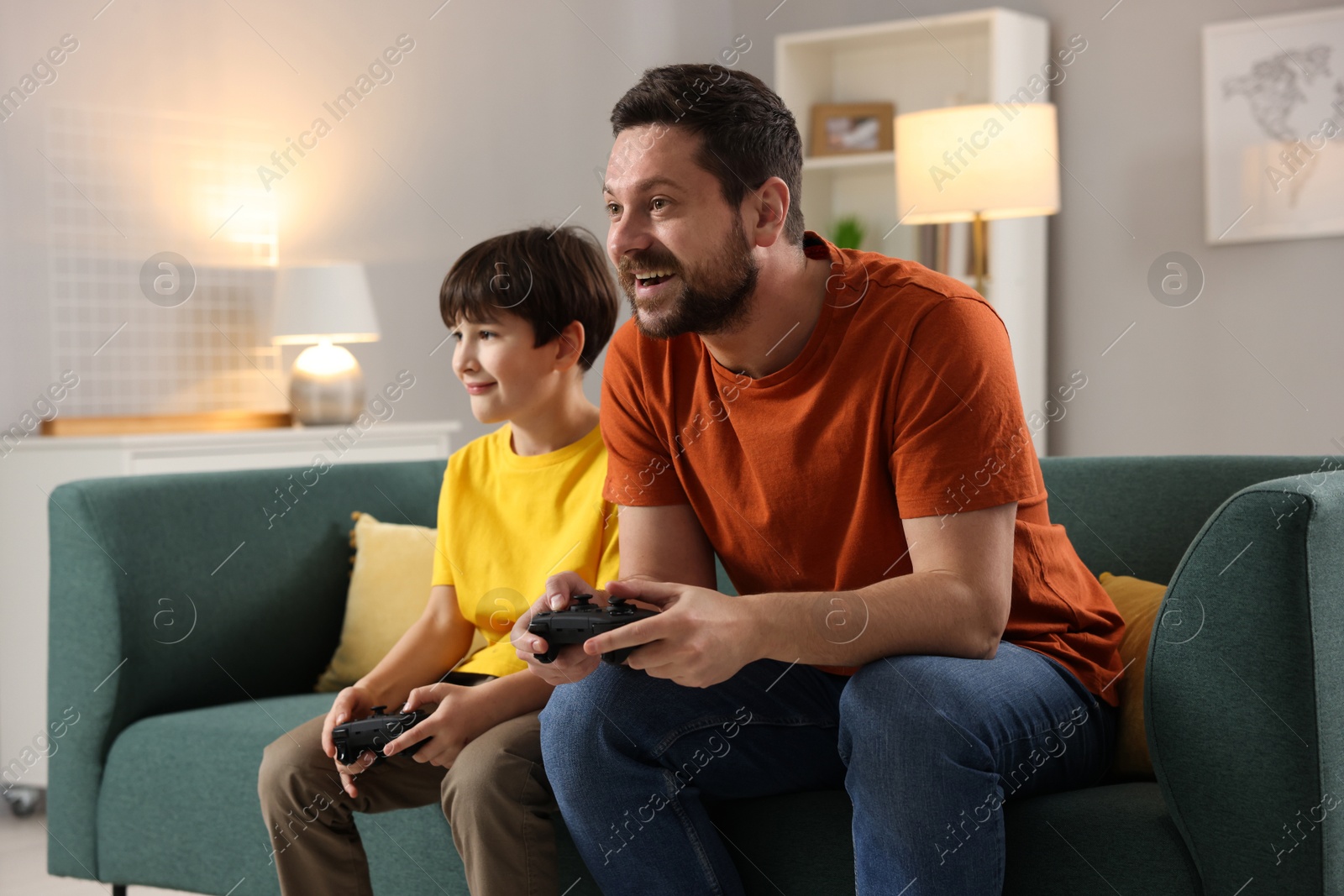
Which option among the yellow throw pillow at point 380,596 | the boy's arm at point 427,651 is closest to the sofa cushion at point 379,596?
the yellow throw pillow at point 380,596

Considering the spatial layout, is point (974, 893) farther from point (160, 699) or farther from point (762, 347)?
point (160, 699)

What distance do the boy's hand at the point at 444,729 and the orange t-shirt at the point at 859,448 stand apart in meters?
0.29

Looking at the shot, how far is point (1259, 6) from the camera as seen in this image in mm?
3803

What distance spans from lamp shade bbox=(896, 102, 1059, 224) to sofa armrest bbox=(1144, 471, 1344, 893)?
225 centimetres

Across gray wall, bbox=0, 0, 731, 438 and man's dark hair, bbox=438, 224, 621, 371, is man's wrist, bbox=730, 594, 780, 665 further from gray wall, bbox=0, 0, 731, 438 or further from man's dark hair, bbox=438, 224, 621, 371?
gray wall, bbox=0, 0, 731, 438

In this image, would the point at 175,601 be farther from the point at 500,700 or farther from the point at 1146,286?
the point at 1146,286

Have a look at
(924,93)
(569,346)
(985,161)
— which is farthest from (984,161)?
(569,346)

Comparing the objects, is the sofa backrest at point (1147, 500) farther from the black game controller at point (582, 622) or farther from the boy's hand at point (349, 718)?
the boy's hand at point (349, 718)

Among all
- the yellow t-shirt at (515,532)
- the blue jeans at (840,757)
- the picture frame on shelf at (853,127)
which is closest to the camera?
the blue jeans at (840,757)

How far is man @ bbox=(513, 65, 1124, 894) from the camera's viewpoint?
1.21 metres

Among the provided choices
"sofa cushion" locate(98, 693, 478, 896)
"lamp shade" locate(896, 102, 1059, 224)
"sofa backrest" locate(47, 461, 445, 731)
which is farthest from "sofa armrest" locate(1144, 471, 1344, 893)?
"lamp shade" locate(896, 102, 1059, 224)

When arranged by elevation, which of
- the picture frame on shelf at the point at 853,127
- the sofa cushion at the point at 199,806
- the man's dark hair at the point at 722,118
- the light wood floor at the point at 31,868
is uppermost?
the picture frame on shelf at the point at 853,127

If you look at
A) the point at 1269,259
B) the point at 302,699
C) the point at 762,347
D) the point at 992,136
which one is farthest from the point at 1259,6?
the point at 302,699

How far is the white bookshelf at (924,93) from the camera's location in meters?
3.97
